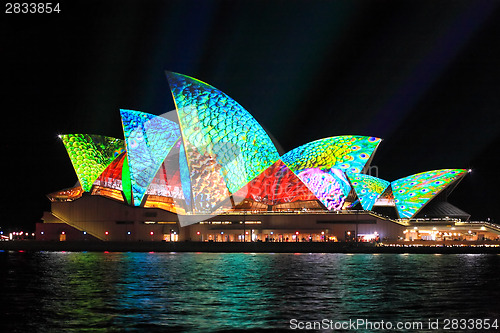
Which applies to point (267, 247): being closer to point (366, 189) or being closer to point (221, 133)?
point (221, 133)

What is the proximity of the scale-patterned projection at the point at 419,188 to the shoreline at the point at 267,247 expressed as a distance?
7.26 metres

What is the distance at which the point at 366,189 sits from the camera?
75.6 meters

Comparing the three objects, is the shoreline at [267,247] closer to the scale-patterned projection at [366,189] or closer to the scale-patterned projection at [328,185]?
the scale-patterned projection at [366,189]

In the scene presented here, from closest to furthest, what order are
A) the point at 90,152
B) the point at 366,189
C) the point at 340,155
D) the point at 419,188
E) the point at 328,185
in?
1. the point at 340,155
2. the point at 90,152
3. the point at 328,185
4. the point at 366,189
5. the point at 419,188

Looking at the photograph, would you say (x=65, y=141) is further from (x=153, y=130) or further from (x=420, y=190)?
(x=420, y=190)

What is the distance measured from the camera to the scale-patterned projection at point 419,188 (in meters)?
78.5

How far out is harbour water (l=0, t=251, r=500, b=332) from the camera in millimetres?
22641

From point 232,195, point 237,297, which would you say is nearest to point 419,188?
point 232,195

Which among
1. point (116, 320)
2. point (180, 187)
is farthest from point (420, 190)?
point (116, 320)

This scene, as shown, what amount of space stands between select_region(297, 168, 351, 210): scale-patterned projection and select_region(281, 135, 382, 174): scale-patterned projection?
726 millimetres

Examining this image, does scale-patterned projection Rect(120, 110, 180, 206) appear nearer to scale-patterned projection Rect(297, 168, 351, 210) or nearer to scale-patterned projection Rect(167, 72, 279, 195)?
scale-patterned projection Rect(167, 72, 279, 195)

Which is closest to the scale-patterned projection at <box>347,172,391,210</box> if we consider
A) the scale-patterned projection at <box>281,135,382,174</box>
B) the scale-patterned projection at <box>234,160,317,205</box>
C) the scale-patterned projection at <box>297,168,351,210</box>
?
the scale-patterned projection at <box>297,168,351,210</box>

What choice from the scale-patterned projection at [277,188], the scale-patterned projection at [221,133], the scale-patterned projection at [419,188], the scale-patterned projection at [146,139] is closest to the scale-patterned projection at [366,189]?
the scale-patterned projection at [419,188]

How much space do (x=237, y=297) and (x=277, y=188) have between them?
4592 centimetres
